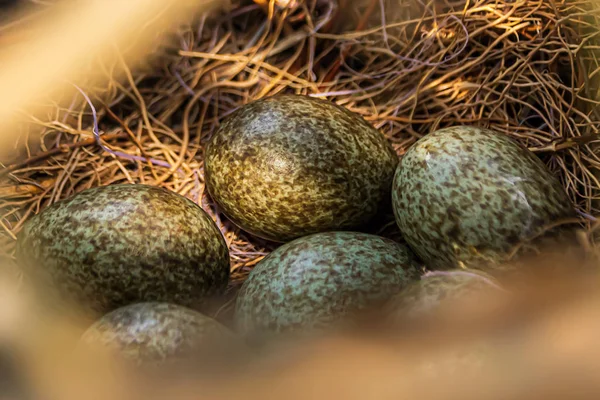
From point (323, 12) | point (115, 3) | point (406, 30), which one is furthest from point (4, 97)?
point (406, 30)

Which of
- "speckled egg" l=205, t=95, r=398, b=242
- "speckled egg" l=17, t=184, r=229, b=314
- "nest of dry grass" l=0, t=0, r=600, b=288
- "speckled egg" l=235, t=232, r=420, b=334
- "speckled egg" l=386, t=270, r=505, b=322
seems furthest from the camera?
"nest of dry grass" l=0, t=0, r=600, b=288

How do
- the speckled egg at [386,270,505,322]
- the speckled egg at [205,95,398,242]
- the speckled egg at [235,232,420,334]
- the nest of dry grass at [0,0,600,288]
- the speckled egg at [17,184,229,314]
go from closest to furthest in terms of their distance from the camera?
the speckled egg at [386,270,505,322]
the speckled egg at [235,232,420,334]
the speckled egg at [17,184,229,314]
the speckled egg at [205,95,398,242]
the nest of dry grass at [0,0,600,288]

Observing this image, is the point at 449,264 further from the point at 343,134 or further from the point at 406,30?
the point at 406,30

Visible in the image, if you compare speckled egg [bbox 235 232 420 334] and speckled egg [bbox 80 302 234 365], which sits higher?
speckled egg [bbox 80 302 234 365]

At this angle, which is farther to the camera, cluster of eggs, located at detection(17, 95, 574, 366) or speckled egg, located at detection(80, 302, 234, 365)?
cluster of eggs, located at detection(17, 95, 574, 366)

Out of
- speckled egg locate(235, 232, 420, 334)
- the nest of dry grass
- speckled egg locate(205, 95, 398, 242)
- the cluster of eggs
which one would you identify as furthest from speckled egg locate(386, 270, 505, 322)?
the nest of dry grass

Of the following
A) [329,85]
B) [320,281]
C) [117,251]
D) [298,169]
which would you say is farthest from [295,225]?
[329,85]

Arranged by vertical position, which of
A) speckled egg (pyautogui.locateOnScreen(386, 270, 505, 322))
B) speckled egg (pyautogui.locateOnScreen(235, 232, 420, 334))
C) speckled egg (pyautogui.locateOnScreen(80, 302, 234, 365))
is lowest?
speckled egg (pyautogui.locateOnScreen(235, 232, 420, 334))

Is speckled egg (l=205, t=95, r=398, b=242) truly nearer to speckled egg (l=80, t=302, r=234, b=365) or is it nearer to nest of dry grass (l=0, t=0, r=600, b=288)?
nest of dry grass (l=0, t=0, r=600, b=288)
